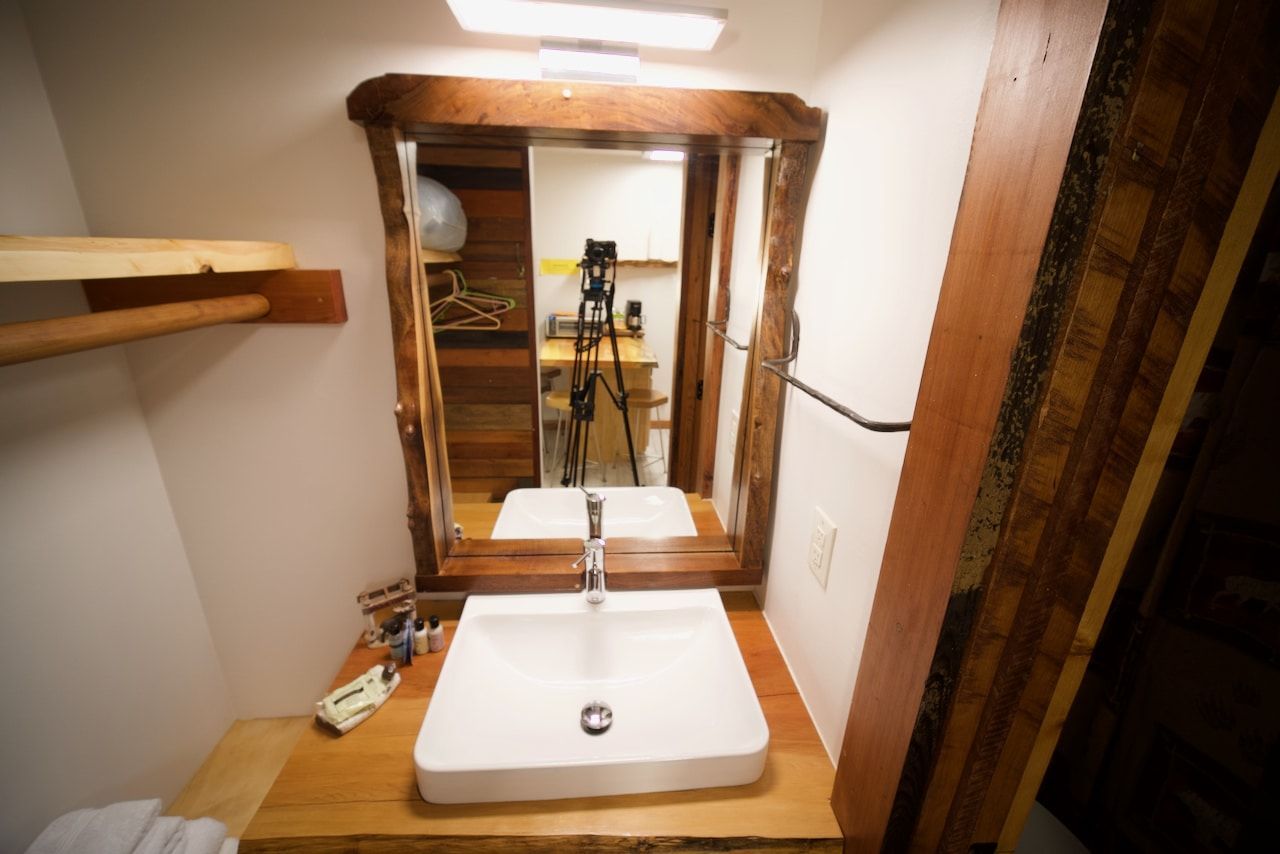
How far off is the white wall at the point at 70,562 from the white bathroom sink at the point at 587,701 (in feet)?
2.15

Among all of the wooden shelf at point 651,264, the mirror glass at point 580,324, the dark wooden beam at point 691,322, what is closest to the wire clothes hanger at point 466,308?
the mirror glass at point 580,324

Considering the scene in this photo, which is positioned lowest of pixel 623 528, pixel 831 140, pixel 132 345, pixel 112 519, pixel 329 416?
pixel 623 528

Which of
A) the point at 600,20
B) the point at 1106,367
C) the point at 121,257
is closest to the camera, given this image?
the point at 1106,367

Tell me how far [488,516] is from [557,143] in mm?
794

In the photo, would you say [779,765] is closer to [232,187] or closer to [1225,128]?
[1225,128]

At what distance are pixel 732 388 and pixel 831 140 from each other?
503 millimetres

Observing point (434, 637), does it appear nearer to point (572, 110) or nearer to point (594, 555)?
point (594, 555)

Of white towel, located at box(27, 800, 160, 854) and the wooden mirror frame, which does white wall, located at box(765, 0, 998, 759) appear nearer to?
the wooden mirror frame

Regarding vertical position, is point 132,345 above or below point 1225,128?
below

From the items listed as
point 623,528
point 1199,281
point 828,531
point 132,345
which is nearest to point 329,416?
point 132,345

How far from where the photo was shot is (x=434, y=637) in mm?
926

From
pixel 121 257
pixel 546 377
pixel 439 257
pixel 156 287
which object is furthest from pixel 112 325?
pixel 546 377

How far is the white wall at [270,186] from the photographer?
2.47 ft

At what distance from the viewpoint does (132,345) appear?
89cm
